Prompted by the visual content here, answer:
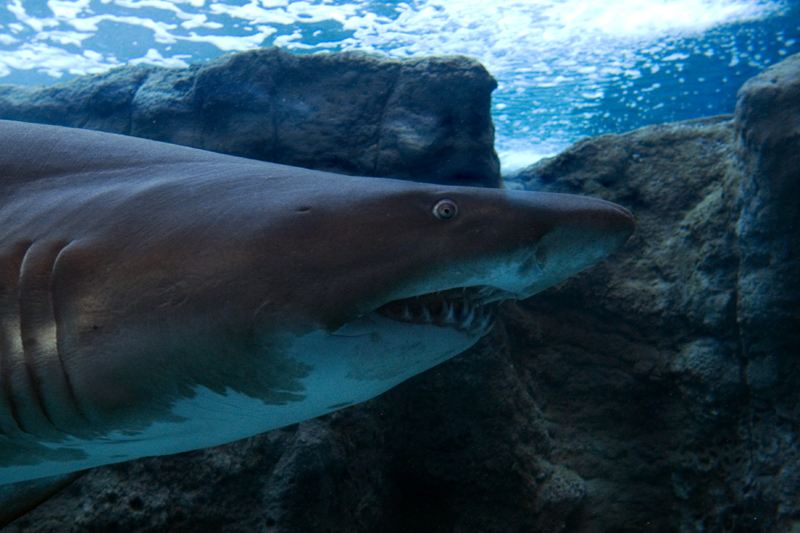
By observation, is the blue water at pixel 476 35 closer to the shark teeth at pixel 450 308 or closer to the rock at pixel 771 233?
the rock at pixel 771 233

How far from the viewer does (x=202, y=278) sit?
1082mm

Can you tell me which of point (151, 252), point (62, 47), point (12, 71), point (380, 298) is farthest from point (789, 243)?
point (12, 71)

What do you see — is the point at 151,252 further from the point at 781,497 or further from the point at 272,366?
the point at 781,497

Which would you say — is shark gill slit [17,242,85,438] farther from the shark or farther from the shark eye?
the shark eye

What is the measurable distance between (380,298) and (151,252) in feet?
1.87

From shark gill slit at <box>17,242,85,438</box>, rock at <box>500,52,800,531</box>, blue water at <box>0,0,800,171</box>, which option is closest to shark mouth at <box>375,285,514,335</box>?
shark gill slit at <box>17,242,85,438</box>

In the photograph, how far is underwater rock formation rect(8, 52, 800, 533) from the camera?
2.35 meters

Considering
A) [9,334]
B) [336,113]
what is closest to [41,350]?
[9,334]

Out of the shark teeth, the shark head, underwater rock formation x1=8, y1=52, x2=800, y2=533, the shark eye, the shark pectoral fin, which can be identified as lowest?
underwater rock formation x1=8, y1=52, x2=800, y2=533

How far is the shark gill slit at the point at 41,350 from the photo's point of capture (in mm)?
1101

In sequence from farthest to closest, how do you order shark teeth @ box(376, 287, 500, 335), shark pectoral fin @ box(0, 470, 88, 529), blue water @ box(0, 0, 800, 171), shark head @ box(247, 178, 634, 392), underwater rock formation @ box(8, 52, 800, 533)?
1. blue water @ box(0, 0, 800, 171)
2. underwater rock formation @ box(8, 52, 800, 533)
3. shark pectoral fin @ box(0, 470, 88, 529)
4. shark teeth @ box(376, 287, 500, 335)
5. shark head @ box(247, 178, 634, 392)

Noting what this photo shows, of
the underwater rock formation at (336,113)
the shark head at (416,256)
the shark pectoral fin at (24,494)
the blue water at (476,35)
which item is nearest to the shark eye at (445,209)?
the shark head at (416,256)

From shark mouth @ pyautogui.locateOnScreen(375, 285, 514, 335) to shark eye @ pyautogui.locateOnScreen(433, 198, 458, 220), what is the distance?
200 millimetres

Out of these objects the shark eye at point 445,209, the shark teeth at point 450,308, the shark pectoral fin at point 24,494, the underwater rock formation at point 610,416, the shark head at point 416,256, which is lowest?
the underwater rock formation at point 610,416
